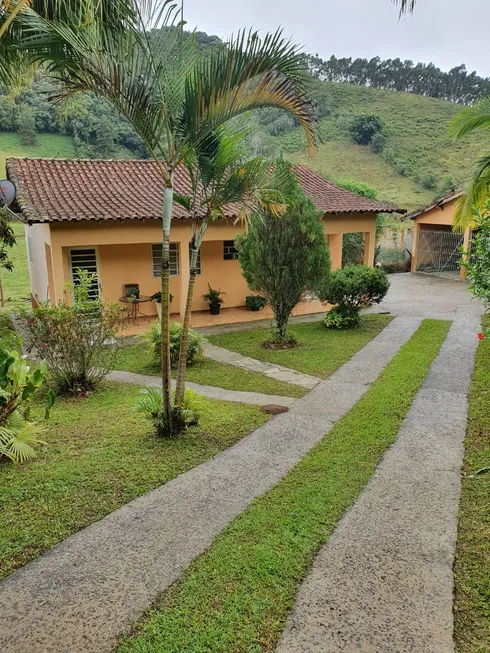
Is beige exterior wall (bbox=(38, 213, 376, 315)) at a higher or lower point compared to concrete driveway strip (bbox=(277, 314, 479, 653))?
higher

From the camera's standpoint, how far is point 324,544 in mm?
4230

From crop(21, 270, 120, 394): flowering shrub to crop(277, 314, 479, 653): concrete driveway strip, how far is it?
Result: 5.04 m

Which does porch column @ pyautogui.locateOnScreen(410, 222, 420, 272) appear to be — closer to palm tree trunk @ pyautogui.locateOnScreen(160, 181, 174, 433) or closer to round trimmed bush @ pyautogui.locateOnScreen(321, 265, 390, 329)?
round trimmed bush @ pyautogui.locateOnScreen(321, 265, 390, 329)

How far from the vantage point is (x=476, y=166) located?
13.7 m

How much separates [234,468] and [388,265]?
21.3 m

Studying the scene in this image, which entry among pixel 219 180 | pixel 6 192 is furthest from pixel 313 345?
pixel 6 192

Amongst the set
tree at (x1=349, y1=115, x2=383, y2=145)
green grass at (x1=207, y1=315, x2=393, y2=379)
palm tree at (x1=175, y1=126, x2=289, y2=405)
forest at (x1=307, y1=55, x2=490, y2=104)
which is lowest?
green grass at (x1=207, y1=315, x2=393, y2=379)

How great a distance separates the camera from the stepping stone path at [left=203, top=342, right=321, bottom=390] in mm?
9422

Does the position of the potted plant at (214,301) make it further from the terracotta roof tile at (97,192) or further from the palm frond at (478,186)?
the palm frond at (478,186)

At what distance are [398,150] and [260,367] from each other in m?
44.1

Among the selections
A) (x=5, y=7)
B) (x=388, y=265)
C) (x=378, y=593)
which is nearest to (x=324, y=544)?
(x=378, y=593)

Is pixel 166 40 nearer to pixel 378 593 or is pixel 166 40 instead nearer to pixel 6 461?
pixel 6 461

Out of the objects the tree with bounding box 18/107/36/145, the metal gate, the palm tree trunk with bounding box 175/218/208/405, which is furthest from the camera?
the tree with bounding box 18/107/36/145

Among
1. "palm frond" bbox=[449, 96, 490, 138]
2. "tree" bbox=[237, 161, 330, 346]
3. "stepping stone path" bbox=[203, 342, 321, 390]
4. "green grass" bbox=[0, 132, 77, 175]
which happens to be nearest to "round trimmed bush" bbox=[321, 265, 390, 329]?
"tree" bbox=[237, 161, 330, 346]
